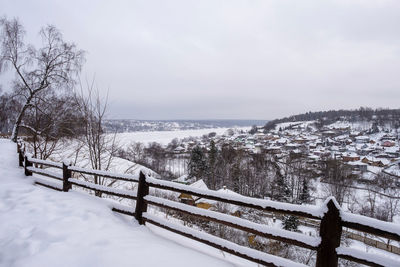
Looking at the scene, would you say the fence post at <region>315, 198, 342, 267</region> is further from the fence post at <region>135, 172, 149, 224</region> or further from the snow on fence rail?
the fence post at <region>135, 172, 149, 224</region>

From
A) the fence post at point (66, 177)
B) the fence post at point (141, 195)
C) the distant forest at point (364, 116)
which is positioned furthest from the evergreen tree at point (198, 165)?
the distant forest at point (364, 116)

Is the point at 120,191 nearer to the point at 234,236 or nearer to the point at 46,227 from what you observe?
the point at 46,227

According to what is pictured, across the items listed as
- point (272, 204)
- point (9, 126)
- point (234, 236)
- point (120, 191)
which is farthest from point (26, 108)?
point (272, 204)

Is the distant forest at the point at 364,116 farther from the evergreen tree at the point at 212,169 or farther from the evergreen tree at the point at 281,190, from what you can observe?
the evergreen tree at the point at 212,169

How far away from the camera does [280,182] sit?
125ft

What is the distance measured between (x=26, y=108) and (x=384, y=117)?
165895mm

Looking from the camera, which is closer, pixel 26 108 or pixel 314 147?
pixel 26 108

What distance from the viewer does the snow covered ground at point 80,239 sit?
3096mm

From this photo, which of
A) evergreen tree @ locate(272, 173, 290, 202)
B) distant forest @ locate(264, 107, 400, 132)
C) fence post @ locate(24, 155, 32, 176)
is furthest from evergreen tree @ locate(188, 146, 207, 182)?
distant forest @ locate(264, 107, 400, 132)

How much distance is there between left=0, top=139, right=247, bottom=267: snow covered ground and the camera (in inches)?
122

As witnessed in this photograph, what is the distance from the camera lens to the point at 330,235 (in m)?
2.67

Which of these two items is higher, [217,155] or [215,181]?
[217,155]

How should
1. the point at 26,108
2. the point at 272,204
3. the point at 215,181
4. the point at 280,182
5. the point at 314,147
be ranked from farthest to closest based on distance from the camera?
the point at 314,147, the point at 215,181, the point at 280,182, the point at 26,108, the point at 272,204

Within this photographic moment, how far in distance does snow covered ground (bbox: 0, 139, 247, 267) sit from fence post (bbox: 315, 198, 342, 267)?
1.32m
